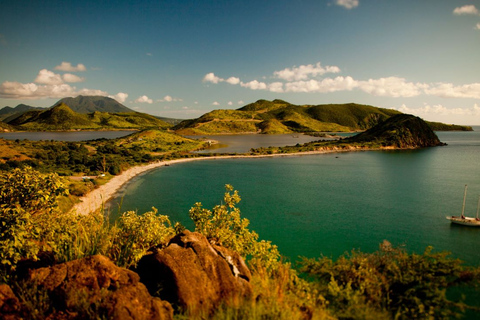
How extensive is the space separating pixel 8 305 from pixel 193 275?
749 cm

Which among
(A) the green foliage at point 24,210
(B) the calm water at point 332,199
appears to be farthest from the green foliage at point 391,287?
(A) the green foliage at point 24,210

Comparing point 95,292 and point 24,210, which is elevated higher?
point 24,210

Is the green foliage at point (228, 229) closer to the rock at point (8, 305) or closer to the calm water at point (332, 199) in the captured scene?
the rock at point (8, 305)

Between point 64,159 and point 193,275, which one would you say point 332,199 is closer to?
point 193,275

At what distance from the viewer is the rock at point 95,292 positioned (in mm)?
10016

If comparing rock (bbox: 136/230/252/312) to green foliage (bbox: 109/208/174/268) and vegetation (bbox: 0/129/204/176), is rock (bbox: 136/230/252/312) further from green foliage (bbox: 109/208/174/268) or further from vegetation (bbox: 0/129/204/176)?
vegetation (bbox: 0/129/204/176)

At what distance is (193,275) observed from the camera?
539 inches

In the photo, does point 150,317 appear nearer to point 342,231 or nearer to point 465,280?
point 465,280

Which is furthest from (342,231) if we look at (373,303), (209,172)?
(209,172)

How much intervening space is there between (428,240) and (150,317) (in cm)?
5510

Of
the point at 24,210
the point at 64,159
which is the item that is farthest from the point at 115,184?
the point at 24,210

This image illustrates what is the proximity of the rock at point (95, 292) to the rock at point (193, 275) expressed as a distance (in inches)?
54.0

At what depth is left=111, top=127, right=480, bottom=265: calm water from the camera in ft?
158

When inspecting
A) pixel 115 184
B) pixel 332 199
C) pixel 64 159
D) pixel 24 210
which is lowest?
pixel 115 184
